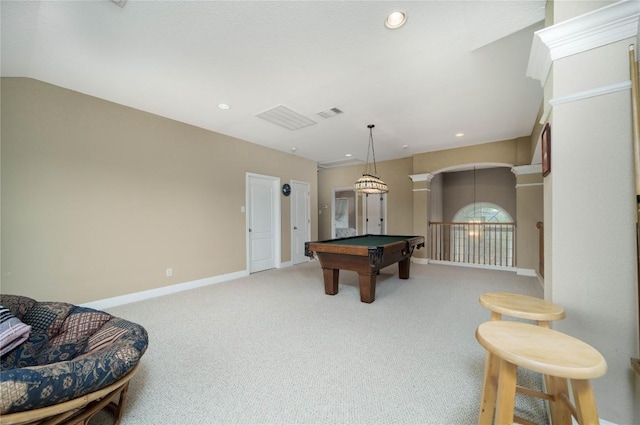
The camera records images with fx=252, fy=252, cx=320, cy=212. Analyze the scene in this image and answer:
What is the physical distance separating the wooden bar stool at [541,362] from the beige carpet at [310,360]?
57 cm

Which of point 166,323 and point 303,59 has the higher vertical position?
point 303,59

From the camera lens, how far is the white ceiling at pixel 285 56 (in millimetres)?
1845

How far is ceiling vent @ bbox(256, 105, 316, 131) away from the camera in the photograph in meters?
3.58

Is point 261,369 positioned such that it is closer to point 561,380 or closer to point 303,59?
point 561,380

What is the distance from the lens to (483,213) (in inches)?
Result: 349

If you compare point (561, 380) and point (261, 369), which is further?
point (261, 369)

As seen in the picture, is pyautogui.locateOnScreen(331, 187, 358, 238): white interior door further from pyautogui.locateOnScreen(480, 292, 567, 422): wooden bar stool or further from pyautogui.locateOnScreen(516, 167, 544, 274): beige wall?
pyautogui.locateOnScreen(480, 292, 567, 422): wooden bar stool

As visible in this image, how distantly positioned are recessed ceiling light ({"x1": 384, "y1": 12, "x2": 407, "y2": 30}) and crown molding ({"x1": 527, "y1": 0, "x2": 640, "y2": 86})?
90 cm

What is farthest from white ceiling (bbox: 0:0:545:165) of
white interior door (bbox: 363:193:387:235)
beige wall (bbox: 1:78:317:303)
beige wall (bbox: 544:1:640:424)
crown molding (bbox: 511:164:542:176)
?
white interior door (bbox: 363:193:387:235)

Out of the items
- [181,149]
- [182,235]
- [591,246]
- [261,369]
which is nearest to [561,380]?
[591,246]

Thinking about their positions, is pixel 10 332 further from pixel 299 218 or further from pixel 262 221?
pixel 299 218

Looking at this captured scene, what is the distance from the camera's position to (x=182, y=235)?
157 inches

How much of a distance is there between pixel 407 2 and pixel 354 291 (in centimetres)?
334

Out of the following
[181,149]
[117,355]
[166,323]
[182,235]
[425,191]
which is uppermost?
[181,149]
